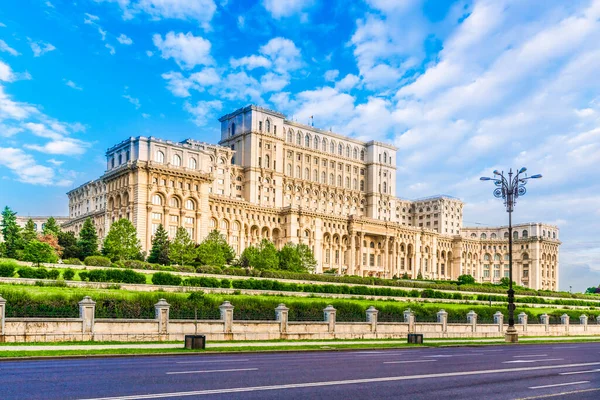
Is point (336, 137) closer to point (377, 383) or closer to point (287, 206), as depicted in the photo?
point (287, 206)

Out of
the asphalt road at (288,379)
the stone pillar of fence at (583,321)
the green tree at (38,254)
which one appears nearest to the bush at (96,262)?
the green tree at (38,254)

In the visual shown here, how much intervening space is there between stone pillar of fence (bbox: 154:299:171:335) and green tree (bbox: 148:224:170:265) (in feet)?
173

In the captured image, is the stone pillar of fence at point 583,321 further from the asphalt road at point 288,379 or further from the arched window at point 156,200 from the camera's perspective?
the arched window at point 156,200

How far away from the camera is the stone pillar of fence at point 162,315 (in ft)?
102

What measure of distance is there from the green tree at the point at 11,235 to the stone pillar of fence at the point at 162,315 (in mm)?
44270

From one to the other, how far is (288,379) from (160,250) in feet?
232

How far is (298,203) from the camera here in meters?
135

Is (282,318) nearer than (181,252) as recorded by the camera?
Yes

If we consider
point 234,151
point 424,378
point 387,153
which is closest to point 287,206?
point 234,151

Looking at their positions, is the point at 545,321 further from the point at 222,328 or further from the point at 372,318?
the point at 222,328

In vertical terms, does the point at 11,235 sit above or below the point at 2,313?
above

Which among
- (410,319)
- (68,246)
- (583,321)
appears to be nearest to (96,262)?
(68,246)

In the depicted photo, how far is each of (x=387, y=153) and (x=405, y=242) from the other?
2352 cm

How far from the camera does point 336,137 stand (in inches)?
5802
